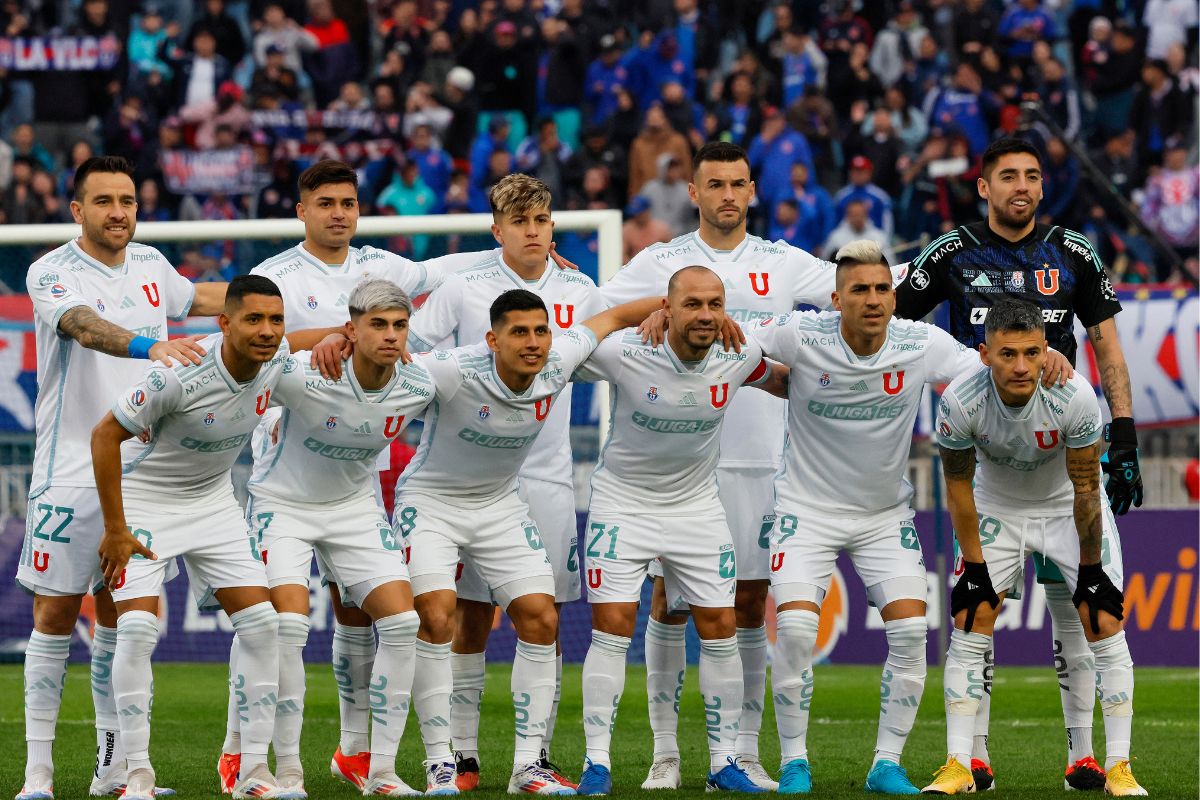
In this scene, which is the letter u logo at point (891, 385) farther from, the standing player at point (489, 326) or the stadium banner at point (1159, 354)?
the stadium banner at point (1159, 354)

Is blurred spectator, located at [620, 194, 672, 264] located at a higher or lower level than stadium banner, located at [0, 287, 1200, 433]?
higher

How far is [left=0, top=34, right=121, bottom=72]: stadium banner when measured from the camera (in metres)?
22.4

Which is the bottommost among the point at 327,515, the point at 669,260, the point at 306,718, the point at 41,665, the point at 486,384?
the point at 306,718

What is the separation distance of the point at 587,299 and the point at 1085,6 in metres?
14.5

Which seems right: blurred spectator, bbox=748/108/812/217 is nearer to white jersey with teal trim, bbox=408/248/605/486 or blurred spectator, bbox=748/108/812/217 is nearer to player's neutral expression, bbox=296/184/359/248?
white jersey with teal trim, bbox=408/248/605/486

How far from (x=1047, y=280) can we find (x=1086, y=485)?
1099 mm

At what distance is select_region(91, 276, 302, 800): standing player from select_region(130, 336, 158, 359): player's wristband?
0.19 metres

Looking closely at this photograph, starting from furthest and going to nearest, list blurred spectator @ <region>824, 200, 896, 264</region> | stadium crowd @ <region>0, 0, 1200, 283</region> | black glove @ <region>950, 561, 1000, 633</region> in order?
stadium crowd @ <region>0, 0, 1200, 283</region> → blurred spectator @ <region>824, 200, 896, 264</region> → black glove @ <region>950, 561, 1000, 633</region>

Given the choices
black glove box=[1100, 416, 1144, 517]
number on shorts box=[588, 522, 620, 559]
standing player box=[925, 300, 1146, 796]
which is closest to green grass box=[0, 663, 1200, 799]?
standing player box=[925, 300, 1146, 796]

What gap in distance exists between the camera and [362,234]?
1275 cm

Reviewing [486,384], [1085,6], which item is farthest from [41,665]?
[1085,6]

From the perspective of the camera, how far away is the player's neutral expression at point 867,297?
28.3ft

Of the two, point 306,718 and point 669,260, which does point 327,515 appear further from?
point 306,718

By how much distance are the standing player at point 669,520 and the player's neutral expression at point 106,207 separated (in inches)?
91.0
